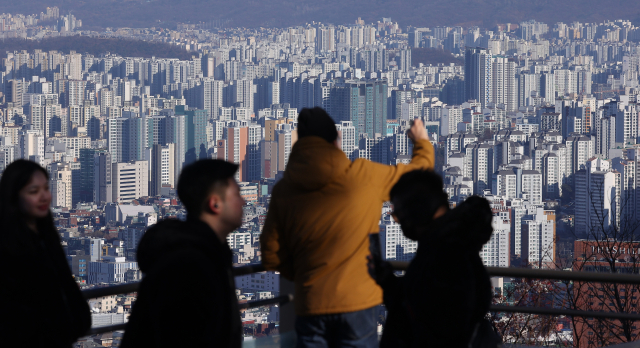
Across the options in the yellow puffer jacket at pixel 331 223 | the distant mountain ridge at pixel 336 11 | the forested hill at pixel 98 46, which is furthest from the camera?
the distant mountain ridge at pixel 336 11

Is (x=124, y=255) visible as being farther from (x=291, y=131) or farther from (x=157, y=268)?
(x=157, y=268)

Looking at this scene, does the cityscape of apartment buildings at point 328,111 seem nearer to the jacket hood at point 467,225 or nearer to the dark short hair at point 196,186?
the jacket hood at point 467,225

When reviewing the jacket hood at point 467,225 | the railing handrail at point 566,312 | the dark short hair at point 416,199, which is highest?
the dark short hair at point 416,199

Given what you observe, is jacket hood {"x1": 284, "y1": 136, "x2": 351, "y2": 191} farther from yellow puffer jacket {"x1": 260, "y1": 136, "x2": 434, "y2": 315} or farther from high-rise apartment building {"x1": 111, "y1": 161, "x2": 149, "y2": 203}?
high-rise apartment building {"x1": 111, "y1": 161, "x2": 149, "y2": 203}

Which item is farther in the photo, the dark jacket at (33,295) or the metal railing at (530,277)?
the metal railing at (530,277)

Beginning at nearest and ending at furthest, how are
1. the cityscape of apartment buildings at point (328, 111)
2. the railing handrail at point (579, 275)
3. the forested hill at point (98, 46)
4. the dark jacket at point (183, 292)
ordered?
the dark jacket at point (183, 292) < the railing handrail at point (579, 275) < the cityscape of apartment buildings at point (328, 111) < the forested hill at point (98, 46)

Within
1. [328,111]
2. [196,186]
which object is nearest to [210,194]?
[196,186]

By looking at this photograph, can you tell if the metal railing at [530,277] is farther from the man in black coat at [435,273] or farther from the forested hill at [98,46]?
the forested hill at [98,46]

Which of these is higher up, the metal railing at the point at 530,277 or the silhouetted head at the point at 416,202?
the silhouetted head at the point at 416,202

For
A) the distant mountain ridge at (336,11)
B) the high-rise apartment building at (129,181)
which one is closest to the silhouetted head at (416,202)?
the high-rise apartment building at (129,181)
